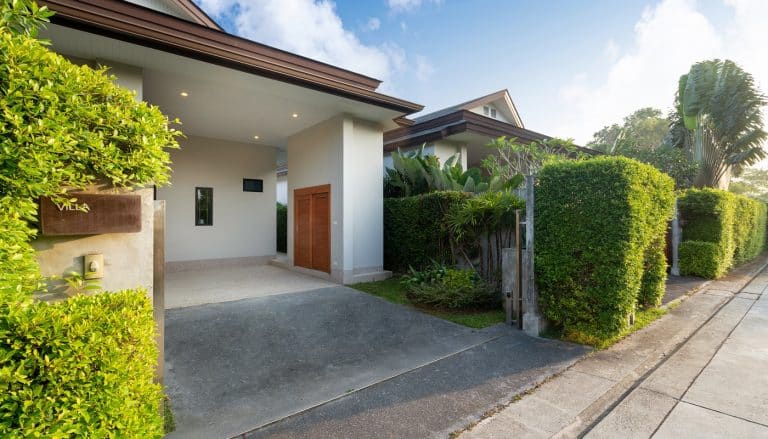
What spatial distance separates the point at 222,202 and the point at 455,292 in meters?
8.30

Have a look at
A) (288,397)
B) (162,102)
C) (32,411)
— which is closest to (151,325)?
(32,411)

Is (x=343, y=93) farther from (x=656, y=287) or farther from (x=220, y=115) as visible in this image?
(x=656, y=287)

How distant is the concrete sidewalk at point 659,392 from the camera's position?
8.09ft

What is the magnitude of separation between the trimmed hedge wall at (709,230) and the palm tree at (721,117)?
6.86 m

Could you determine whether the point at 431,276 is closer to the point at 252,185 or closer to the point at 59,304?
the point at 59,304

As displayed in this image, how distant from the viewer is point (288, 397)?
2906 mm

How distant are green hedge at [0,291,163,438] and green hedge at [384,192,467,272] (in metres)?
5.85

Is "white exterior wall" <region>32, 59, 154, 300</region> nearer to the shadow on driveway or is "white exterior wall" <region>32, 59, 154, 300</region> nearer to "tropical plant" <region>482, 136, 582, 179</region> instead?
the shadow on driveway

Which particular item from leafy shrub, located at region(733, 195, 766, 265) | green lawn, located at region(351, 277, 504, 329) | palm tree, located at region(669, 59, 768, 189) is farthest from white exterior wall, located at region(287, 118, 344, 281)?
palm tree, located at region(669, 59, 768, 189)

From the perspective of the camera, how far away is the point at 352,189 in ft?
26.0

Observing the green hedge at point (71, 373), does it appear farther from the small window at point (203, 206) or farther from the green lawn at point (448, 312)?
the small window at point (203, 206)

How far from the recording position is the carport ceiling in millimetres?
4906

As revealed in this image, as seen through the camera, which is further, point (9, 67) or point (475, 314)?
point (475, 314)

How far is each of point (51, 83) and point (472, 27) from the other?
10.5 metres
